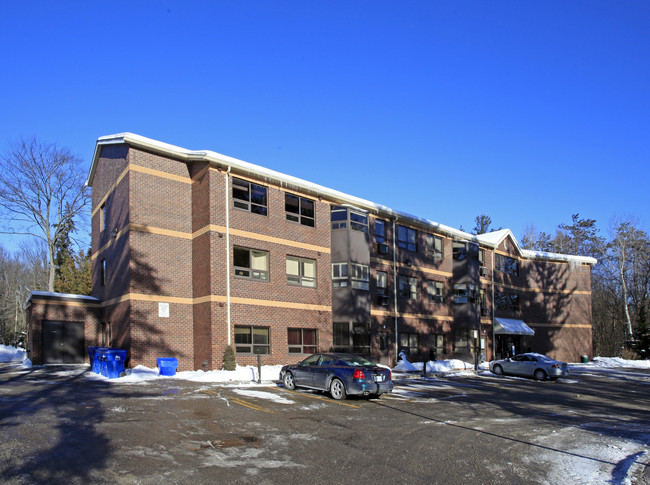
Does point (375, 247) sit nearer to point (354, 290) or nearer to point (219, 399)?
point (354, 290)

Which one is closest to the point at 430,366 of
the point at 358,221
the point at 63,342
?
the point at 358,221

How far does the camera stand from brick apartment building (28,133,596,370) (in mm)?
22781

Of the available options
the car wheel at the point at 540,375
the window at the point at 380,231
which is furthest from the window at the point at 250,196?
the car wheel at the point at 540,375

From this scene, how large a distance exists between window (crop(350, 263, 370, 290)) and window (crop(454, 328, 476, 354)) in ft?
35.0

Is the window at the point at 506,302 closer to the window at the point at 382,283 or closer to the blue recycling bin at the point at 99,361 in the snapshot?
the window at the point at 382,283

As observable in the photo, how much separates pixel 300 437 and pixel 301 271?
1666cm

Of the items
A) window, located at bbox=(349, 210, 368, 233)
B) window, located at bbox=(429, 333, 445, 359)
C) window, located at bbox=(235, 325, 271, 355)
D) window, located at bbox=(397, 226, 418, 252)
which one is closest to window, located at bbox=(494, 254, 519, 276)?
window, located at bbox=(429, 333, 445, 359)

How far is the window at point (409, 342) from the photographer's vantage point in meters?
32.1

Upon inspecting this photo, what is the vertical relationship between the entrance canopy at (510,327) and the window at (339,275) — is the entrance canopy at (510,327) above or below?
below

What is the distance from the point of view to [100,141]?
25.6 meters

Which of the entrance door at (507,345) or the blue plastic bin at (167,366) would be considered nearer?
the blue plastic bin at (167,366)

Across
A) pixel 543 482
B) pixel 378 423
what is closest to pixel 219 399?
pixel 378 423

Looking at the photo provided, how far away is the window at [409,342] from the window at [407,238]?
17.9 ft

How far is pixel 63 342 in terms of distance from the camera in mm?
25125
